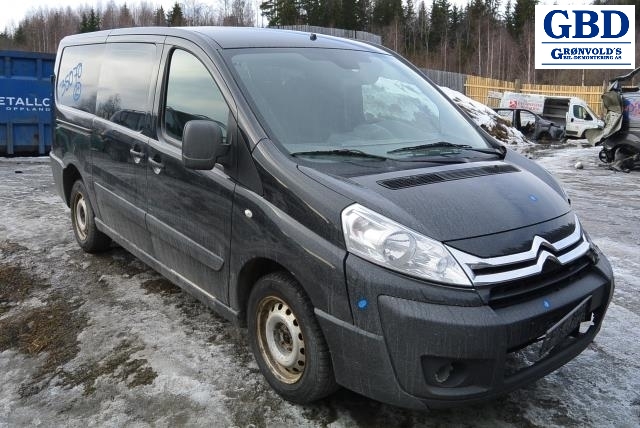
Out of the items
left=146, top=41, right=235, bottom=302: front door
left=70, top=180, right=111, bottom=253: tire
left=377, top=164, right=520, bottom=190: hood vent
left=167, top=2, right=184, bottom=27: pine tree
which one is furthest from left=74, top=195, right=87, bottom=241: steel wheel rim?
left=167, top=2, right=184, bottom=27: pine tree

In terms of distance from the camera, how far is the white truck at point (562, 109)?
23922 millimetres

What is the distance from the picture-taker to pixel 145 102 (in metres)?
3.85

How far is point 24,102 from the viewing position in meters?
11.4

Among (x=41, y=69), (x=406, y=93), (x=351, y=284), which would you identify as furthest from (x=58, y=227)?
(x=41, y=69)

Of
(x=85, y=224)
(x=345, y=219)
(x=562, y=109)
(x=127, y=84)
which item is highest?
(x=562, y=109)

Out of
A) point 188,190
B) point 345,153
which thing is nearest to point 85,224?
point 188,190

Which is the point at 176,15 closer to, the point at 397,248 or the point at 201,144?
the point at 201,144

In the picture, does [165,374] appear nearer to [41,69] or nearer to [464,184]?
[464,184]

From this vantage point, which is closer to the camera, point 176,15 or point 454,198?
point 454,198

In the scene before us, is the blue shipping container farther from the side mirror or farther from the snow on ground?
the snow on ground

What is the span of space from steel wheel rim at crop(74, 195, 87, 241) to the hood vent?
11.7ft

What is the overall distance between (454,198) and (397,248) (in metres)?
0.43

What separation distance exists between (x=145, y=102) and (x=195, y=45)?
0.68 meters

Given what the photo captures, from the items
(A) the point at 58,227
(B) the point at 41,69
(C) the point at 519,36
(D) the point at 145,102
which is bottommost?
(A) the point at 58,227
